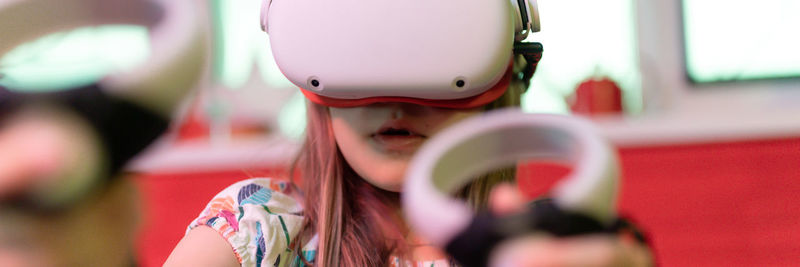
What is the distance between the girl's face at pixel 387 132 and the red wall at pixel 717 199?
0.38m

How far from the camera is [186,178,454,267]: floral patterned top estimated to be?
47 cm

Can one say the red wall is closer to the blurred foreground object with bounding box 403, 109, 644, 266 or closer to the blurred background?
the blurred background

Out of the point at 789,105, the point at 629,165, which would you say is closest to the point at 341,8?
the point at 629,165

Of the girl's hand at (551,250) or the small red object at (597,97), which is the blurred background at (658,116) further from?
the girl's hand at (551,250)

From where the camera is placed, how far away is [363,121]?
1.49ft

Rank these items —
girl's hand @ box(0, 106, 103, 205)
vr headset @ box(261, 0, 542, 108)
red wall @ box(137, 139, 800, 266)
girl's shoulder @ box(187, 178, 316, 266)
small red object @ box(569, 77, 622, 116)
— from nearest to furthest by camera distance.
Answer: girl's hand @ box(0, 106, 103, 205), vr headset @ box(261, 0, 542, 108), girl's shoulder @ box(187, 178, 316, 266), red wall @ box(137, 139, 800, 266), small red object @ box(569, 77, 622, 116)

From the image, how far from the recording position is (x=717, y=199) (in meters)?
0.83

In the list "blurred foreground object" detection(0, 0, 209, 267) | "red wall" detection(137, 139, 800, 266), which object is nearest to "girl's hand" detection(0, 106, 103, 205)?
"blurred foreground object" detection(0, 0, 209, 267)

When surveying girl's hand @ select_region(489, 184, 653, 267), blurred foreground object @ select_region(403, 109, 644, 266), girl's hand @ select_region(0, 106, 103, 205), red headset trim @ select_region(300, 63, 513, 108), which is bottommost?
girl's hand @ select_region(489, 184, 653, 267)

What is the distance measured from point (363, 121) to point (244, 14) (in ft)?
3.10

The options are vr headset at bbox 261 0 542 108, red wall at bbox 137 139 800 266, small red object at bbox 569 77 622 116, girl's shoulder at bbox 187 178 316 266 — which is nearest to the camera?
vr headset at bbox 261 0 542 108

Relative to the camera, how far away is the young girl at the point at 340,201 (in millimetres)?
448

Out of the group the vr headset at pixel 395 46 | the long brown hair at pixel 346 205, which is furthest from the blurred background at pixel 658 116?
the vr headset at pixel 395 46

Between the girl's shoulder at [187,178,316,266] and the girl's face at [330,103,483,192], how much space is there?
0.08 metres
